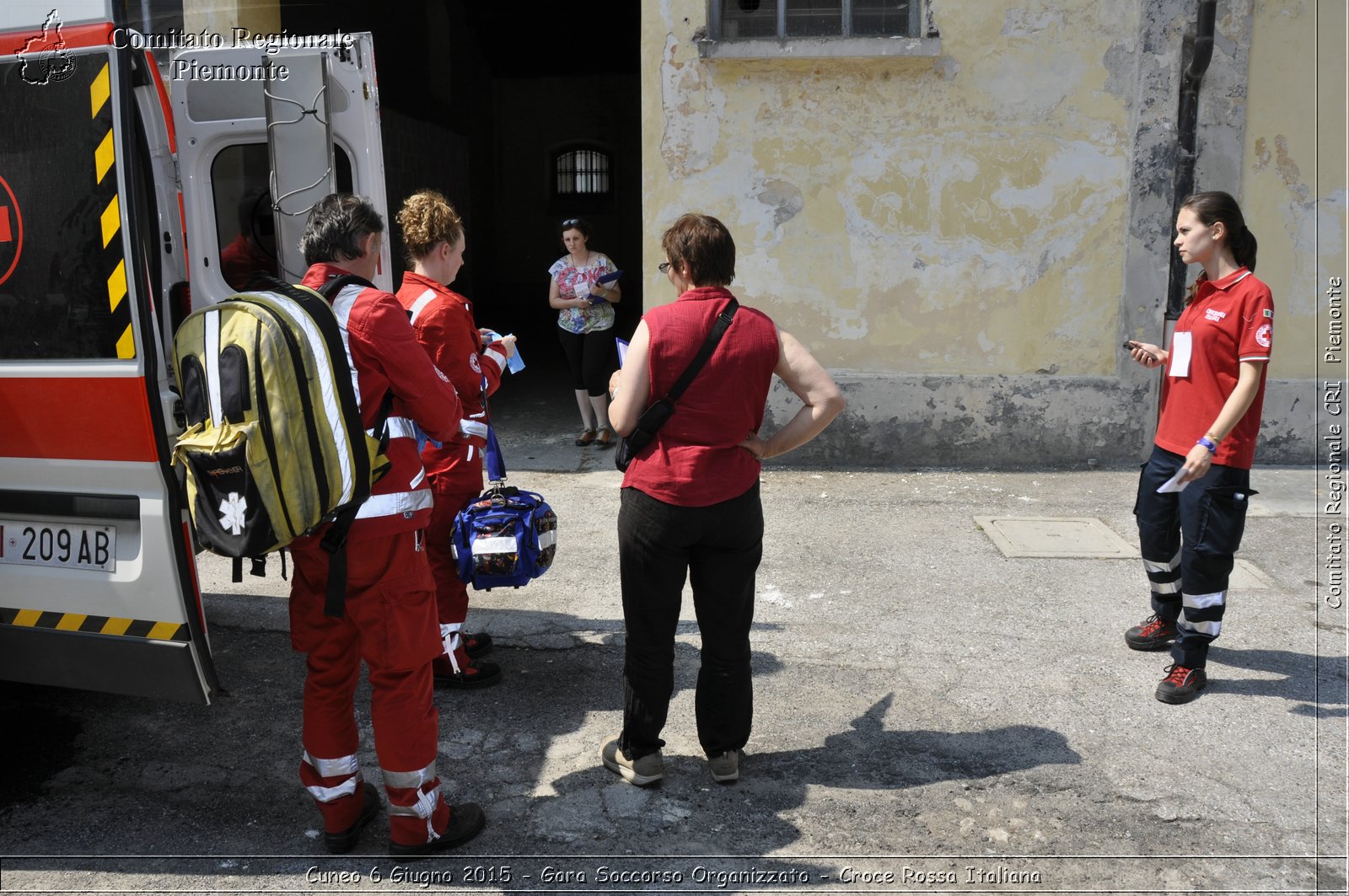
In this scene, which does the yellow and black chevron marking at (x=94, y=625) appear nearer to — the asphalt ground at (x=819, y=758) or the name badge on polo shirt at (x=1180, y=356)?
the asphalt ground at (x=819, y=758)

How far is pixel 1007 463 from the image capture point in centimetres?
765

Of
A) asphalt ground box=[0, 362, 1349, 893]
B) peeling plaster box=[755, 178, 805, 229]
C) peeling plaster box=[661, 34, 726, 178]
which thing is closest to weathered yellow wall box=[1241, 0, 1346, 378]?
asphalt ground box=[0, 362, 1349, 893]

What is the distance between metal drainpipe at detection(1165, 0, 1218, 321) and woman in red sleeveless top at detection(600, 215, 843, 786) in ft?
15.9

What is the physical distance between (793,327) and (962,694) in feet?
12.2

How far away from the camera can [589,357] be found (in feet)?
26.5

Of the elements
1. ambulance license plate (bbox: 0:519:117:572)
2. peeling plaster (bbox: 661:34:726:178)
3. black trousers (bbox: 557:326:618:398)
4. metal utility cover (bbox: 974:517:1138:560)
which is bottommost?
metal utility cover (bbox: 974:517:1138:560)

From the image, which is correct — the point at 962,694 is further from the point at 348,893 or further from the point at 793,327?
the point at 793,327

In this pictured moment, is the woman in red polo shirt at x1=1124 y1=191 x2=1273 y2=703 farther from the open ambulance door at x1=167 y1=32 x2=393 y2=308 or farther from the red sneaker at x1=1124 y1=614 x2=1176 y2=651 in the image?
the open ambulance door at x1=167 y1=32 x2=393 y2=308

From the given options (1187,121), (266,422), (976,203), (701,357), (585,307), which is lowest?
(266,422)

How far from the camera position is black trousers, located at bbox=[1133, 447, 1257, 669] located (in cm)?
420

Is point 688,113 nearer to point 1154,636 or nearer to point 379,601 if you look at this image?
point 1154,636

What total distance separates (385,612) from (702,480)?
3.29ft

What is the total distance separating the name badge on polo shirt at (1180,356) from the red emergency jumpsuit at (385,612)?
2781 mm

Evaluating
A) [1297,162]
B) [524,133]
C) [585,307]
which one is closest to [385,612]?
[585,307]
